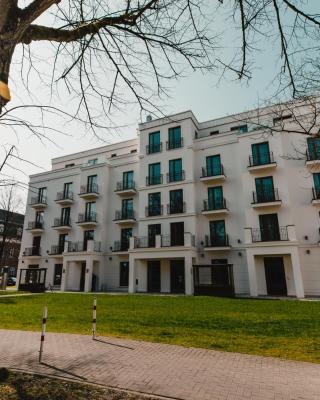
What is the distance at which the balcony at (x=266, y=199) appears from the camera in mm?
20562

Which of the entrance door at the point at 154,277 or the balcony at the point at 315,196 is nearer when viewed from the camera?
the balcony at the point at 315,196

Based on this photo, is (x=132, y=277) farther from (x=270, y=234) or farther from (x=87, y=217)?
(x=270, y=234)

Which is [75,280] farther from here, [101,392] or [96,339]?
[101,392]

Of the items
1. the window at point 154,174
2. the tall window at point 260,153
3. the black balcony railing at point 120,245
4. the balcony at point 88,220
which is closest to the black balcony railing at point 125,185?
the window at point 154,174

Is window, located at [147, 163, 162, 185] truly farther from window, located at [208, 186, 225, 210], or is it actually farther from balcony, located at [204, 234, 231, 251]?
balcony, located at [204, 234, 231, 251]

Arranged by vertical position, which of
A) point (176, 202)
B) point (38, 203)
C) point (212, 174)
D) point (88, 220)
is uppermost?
point (212, 174)

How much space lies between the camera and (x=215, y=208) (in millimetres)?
23375

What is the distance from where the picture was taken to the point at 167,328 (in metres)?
8.12

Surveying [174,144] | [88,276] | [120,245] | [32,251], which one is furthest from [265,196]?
[32,251]

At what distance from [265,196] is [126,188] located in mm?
13622

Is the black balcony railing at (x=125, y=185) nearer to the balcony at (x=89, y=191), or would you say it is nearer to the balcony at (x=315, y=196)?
A: the balcony at (x=89, y=191)

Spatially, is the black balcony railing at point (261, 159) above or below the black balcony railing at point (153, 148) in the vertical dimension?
below

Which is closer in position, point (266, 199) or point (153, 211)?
point (266, 199)

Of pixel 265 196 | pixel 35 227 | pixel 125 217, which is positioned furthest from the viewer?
pixel 35 227
